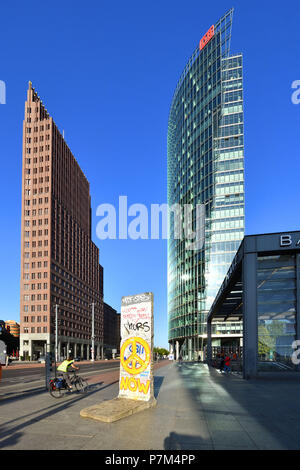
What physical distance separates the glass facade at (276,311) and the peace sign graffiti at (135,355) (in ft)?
36.9

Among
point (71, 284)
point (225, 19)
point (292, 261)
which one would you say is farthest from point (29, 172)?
point (292, 261)

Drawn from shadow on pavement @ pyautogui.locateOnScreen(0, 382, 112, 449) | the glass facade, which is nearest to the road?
shadow on pavement @ pyautogui.locateOnScreen(0, 382, 112, 449)

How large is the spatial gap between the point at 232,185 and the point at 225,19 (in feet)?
139

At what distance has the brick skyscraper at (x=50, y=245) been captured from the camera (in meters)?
102

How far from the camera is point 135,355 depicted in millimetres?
13203

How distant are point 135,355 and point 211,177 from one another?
8239 cm

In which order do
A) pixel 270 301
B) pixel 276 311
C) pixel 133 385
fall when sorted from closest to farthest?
pixel 133 385 < pixel 276 311 < pixel 270 301

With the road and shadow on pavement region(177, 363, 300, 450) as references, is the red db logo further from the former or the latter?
shadow on pavement region(177, 363, 300, 450)

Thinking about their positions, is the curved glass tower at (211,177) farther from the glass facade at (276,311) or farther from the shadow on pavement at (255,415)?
the shadow on pavement at (255,415)

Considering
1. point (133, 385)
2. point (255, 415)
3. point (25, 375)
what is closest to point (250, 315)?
point (133, 385)

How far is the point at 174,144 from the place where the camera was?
4707 inches

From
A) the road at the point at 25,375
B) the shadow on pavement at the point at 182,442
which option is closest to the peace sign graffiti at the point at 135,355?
the shadow on pavement at the point at 182,442

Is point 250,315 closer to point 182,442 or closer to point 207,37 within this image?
point 182,442

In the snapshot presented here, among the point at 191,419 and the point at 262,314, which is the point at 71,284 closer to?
the point at 262,314
